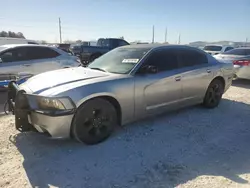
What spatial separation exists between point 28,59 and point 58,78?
4391 millimetres

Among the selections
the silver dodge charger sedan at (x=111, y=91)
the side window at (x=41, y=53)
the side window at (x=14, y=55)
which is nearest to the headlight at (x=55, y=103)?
the silver dodge charger sedan at (x=111, y=91)

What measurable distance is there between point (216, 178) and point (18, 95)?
2.86m

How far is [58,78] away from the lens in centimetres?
414

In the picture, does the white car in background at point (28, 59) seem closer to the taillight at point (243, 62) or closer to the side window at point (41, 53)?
the side window at point (41, 53)

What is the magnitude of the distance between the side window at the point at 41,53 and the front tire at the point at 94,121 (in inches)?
198

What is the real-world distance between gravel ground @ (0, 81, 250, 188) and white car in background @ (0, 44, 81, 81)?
301 centimetres

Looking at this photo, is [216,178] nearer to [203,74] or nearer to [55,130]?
[55,130]

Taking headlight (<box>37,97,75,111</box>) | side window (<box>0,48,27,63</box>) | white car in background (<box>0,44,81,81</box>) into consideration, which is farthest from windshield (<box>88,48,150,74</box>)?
side window (<box>0,48,27,63</box>)

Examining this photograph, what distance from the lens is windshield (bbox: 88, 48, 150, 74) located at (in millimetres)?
4568

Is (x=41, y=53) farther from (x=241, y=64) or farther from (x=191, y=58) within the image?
(x=241, y=64)

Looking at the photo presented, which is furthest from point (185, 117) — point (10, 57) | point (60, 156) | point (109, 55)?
point (10, 57)

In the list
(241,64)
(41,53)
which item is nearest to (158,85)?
(41,53)

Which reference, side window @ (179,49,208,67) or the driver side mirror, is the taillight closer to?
side window @ (179,49,208,67)

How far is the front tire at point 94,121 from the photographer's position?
3770 millimetres
